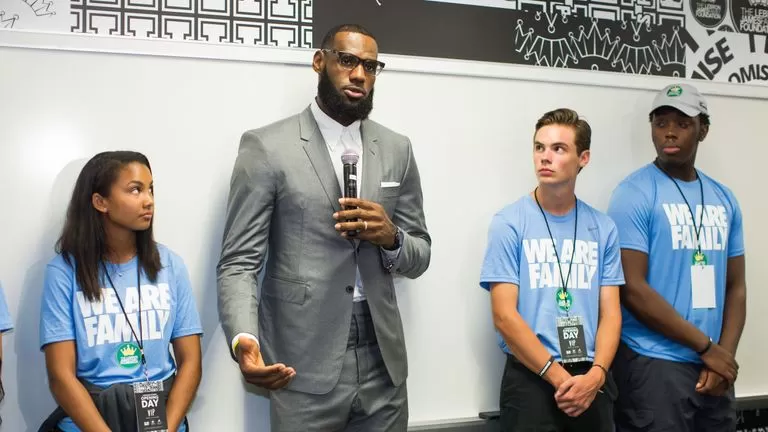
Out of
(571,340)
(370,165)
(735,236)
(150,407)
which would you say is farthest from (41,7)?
(735,236)

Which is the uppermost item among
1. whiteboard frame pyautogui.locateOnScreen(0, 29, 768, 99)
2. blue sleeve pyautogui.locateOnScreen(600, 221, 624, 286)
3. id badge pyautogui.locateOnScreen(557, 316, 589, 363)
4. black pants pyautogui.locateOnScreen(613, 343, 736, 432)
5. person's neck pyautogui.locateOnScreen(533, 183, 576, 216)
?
whiteboard frame pyautogui.locateOnScreen(0, 29, 768, 99)

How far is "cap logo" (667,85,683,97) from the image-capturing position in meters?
3.17

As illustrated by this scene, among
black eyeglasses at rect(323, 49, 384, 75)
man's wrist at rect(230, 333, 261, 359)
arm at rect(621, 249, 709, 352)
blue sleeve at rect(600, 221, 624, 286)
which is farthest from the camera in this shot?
arm at rect(621, 249, 709, 352)

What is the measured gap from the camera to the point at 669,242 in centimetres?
302

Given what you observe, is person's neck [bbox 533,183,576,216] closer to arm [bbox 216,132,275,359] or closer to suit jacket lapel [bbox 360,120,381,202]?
suit jacket lapel [bbox 360,120,381,202]

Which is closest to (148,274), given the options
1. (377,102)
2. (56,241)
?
(56,241)

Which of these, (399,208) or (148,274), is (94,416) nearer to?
(148,274)

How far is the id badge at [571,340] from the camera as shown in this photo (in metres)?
2.60

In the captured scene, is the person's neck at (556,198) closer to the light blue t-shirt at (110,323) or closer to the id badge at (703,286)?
the id badge at (703,286)

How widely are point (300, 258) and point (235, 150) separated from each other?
71 centimetres

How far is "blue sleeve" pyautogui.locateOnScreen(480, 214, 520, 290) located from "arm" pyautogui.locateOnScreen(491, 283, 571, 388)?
0.11 feet

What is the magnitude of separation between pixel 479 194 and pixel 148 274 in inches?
55.9

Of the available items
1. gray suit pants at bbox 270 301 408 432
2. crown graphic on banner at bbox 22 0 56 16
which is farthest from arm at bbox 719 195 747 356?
crown graphic on banner at bbox 22 0 56 16

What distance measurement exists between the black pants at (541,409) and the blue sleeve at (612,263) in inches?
13.4
